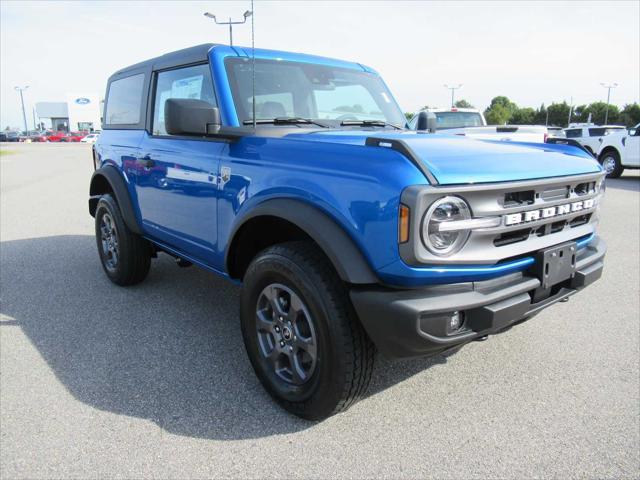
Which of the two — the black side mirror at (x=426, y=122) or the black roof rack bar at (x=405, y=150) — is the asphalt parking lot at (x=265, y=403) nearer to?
the black roof rack bar at (x=405, y=150)

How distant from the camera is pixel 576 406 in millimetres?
2676

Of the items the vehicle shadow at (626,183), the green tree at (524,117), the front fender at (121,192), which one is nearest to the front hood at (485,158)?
the front fender at (121,192)

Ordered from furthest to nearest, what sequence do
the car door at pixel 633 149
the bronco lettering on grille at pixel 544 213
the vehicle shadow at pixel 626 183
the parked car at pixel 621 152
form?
the parked car at pixel 621 152
the car door at pixel 633 149
the vehicle shadow at pixel 626 183
the bronco lettering on grille at pixel 544 213

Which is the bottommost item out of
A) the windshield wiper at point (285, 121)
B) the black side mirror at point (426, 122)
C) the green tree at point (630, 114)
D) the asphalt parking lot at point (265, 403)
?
the asphalt parking lot at point (265, 403)

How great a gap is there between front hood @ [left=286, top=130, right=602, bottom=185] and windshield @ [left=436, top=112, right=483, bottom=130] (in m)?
9.28

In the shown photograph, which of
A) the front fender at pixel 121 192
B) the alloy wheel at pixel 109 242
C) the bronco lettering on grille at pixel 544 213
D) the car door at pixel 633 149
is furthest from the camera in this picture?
the car door at pixel 633 149

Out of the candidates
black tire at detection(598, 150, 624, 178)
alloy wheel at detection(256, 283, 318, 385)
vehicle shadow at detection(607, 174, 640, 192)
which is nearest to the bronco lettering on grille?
alloy wheel at detection(256, 283, 318, 385)

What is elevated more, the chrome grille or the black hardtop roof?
the black hardtop roof

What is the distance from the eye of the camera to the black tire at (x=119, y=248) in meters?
4.34

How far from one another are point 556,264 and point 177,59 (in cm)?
286

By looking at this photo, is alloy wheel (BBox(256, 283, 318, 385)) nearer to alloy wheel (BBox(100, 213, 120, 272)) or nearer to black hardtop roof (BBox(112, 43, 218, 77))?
black hardtop roof (BBox(112, 43, 218, 77))

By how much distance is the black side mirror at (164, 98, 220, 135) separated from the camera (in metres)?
2.69

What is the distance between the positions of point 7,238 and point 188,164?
4849 mm

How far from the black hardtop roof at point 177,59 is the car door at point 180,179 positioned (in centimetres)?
5
